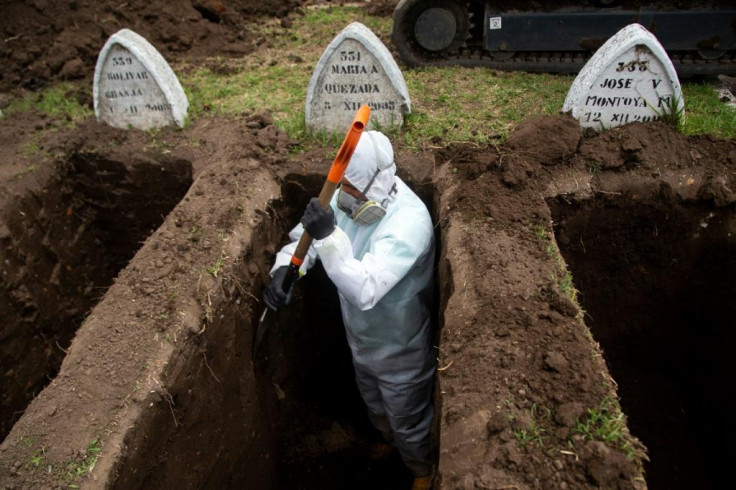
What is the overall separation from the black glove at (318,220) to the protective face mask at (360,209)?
9.8 inches

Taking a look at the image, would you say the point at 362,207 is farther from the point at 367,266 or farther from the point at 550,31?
the point at 550,31

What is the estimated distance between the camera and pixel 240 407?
358 cm

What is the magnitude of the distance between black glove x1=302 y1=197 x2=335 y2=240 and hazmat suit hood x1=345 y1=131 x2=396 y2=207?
10.8 inches

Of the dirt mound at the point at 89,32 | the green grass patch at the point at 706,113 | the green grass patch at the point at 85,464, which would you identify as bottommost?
the green grass patch at the point at 85,464

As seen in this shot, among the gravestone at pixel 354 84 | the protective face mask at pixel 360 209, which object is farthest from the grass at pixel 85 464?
the gravestone at pixel 354 84

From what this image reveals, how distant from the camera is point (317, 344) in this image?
16.0ft

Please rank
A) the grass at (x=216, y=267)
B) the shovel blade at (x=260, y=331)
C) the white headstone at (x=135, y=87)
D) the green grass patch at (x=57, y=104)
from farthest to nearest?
the green grass patch at (x=57, y=104)
the white headstone at (x=135, y=87)
the shovel blade at (x=260, y=331)
the grass at (x=216, y=267)

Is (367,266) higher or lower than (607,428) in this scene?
higher

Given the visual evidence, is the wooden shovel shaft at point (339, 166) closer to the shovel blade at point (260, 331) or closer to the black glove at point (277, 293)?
the black glove at point (277, 293)

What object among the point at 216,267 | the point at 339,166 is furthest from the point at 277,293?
the point at 339,166

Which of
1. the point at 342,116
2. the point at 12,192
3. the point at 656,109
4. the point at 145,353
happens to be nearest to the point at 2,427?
the point at 12,192

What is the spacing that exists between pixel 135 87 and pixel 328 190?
105 inches

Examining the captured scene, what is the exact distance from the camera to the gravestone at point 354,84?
4.24 metres

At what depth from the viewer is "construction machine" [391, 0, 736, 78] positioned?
501cm
